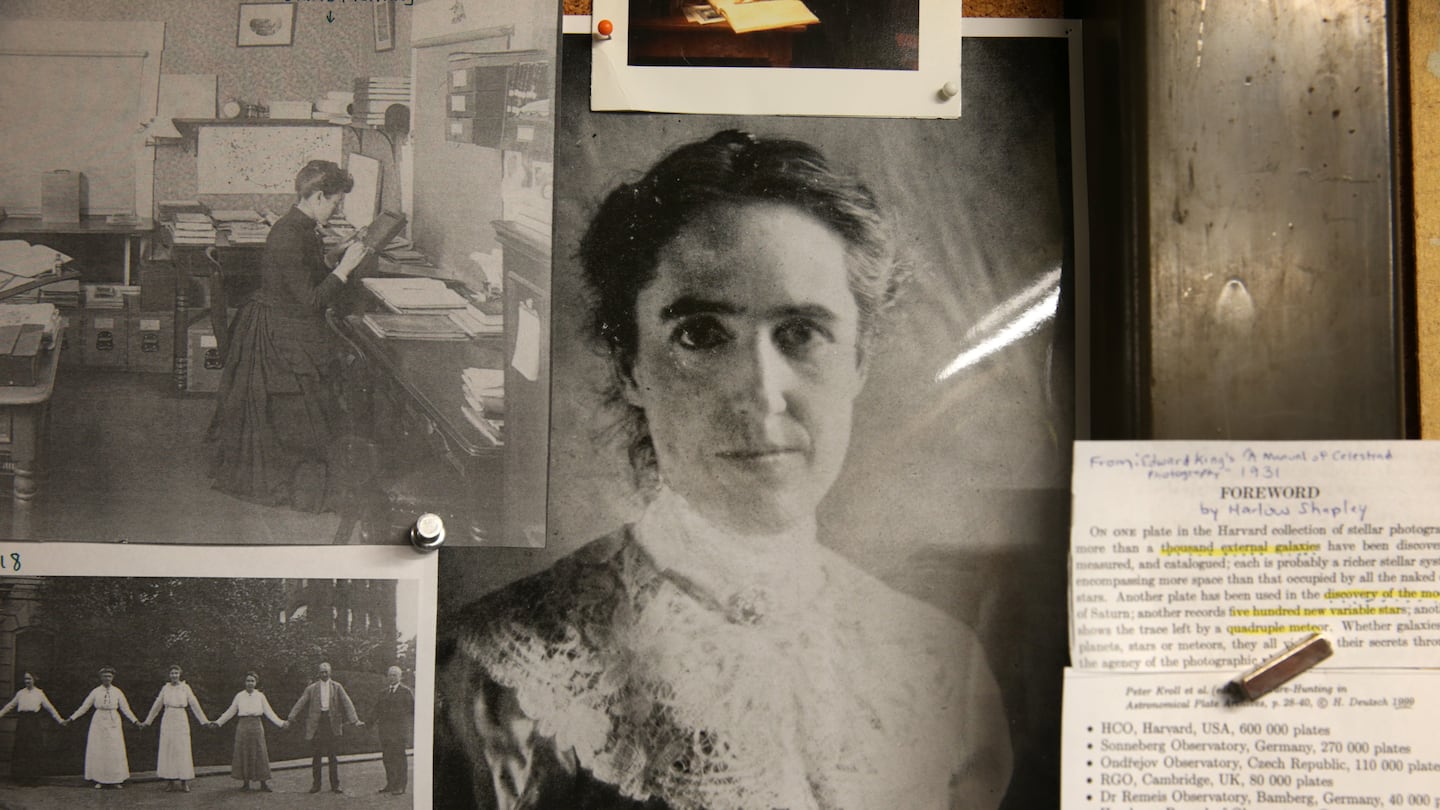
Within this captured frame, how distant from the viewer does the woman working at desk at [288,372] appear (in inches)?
22.1

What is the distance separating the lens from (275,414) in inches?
22.1

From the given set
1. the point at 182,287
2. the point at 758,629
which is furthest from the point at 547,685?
the point at 182,287

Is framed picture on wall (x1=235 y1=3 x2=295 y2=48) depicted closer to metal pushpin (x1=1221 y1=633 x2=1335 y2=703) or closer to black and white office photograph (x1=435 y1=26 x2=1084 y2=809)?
black and white office photograph (x1=435 y1=26 x2=1084 y2=809)

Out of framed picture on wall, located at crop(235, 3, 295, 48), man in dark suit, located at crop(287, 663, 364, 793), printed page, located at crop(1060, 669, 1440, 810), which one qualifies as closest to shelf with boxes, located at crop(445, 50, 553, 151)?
framed picture on wall, located at crop(235, 3, 295, 48)

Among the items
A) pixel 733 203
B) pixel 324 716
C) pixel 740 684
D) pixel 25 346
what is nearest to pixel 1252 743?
pixel 740 684

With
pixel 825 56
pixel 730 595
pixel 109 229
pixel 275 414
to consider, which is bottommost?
pixel 730 595

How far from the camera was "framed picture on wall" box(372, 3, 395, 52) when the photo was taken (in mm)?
569

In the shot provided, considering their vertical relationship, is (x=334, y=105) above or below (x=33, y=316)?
above

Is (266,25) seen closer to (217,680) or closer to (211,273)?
(211,273)

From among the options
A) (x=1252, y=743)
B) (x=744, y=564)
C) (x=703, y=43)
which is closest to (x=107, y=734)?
(x=744, y=564)

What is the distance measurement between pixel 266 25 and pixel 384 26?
0.07 meters

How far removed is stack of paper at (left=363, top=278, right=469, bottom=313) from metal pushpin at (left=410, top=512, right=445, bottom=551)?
0.41 ft

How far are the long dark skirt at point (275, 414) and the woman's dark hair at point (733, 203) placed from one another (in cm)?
17

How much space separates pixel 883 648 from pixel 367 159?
0.43 meters
